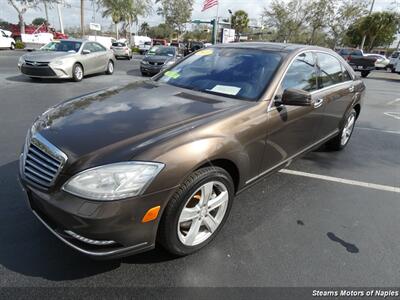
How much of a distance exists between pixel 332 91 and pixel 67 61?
9078 millimetres

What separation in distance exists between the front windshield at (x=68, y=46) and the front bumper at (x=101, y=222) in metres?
10.4

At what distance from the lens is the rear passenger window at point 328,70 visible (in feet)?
12.4

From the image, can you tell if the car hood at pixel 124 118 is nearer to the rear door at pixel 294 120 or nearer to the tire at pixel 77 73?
the rear door at pixel 294 120

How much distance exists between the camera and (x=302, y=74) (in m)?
3.37

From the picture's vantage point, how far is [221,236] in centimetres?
272

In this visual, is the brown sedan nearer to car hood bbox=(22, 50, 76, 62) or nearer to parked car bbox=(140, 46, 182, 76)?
car hood bbox=(22, 50, 76, 62)

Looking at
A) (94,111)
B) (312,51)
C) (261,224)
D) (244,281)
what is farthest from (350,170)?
(94,111)

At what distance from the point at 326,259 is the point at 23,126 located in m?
5.20

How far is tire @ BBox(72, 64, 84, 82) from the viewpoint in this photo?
10.4m

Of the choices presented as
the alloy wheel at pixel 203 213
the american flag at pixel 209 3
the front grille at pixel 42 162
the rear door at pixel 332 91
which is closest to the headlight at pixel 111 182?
the front grille at pixel 42 162

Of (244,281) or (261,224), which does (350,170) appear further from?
(244,281)

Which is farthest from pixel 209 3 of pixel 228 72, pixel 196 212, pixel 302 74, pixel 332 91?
pixel 196 212

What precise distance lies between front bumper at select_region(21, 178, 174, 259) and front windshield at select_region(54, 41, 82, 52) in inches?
408

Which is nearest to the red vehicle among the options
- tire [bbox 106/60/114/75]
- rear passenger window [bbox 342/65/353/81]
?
tire [bbox 106/60/114/75]
